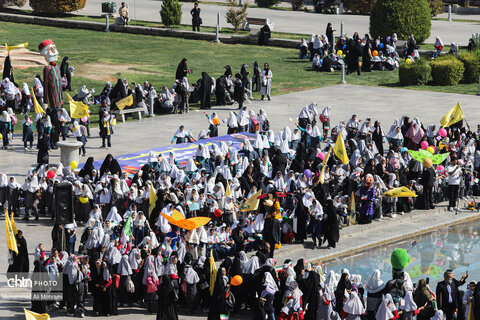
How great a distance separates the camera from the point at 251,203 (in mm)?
22016

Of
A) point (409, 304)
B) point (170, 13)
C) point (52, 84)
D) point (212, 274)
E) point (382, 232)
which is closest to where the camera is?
point (409, 304)

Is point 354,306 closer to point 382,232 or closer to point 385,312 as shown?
point 385,312

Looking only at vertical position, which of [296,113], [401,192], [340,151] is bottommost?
[401,192]

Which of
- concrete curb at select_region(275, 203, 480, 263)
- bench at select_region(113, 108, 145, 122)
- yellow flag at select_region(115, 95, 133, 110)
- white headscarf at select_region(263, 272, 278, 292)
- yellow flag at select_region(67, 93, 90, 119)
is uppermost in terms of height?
yellow flag at select_region(67, 93, 90, 119)

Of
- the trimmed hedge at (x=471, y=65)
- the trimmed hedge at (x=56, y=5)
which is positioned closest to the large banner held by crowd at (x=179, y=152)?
the trimmed hedge at (x=471, y=65)

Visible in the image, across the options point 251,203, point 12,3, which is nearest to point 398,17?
point 251,203

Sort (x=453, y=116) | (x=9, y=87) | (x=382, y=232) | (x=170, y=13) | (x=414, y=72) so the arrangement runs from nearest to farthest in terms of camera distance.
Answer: (x=382, y=232)
(x=453, y=116)
(x=9, y=87)
(x=414, y=72)
(x=170, y=13)

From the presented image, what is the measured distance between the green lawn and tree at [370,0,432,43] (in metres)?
2.38

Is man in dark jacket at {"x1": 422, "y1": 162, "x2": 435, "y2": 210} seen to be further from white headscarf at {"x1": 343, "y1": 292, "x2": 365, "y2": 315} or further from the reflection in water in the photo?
white headscarf at {"x1": 343, "y1": 292, "x2": 365, "y2": 315}

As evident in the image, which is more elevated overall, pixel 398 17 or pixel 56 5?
pixel 56 5

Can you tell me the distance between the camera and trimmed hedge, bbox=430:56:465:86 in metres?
39.5

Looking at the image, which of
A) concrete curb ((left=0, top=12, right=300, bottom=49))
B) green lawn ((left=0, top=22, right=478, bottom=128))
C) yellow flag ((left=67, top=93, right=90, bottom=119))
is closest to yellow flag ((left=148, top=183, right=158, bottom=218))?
yellow flag ((left=67, top=93, right=90, bottom=119))

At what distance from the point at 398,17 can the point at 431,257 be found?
23.0m

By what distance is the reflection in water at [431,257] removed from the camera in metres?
21.4
